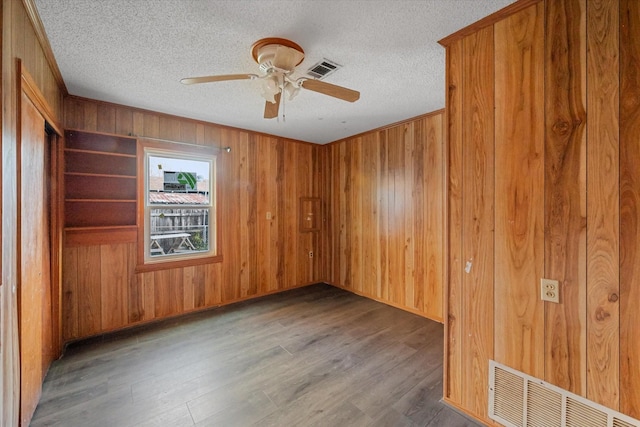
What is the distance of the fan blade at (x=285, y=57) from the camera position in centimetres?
171

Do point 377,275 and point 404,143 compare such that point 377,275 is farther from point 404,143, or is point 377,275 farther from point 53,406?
point 53,406

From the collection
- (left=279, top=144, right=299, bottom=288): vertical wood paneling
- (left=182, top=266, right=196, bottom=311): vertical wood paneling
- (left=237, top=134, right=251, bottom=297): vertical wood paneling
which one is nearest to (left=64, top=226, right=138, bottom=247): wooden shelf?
(left=182, top=266, right=196, bottom=311): vertical wood paneling

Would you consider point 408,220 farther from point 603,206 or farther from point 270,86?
point 270,86

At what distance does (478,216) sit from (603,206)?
1.81ft

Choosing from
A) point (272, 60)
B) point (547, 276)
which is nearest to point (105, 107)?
point (272, 60)

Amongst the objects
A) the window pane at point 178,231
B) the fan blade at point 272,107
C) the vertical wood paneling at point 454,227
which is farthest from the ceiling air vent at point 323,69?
the window pane at point 178,231

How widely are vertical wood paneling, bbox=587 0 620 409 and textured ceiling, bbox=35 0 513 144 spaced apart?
1.71 ft

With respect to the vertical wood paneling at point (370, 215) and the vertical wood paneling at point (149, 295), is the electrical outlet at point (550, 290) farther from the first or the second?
the vertical wood paneling at point (149, 295)

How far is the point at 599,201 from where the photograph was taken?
128 cm

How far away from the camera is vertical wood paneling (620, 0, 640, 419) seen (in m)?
1.18

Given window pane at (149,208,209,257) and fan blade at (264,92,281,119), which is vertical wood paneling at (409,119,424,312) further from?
window pane at (149,208,209,257)

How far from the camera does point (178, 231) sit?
3516mm

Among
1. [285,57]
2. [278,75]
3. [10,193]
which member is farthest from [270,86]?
[10,193]

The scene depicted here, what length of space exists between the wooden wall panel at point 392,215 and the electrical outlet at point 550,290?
6.01 feet
